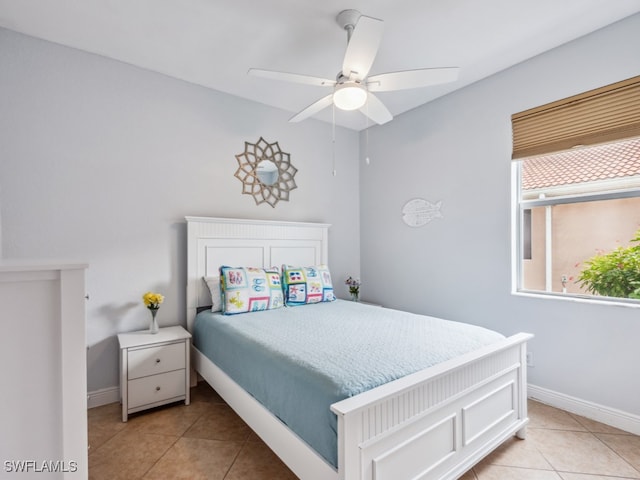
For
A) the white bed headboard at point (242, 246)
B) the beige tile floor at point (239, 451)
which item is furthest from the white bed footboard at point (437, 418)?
the white bed headboard at point (242, 246)

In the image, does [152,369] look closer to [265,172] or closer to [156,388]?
[156,388]

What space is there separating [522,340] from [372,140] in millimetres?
2818

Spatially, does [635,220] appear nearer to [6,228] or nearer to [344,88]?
[344,88]

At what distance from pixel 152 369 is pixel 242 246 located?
1.26m

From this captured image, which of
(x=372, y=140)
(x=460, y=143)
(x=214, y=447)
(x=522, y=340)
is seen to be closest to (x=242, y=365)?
(x=214, y=447)

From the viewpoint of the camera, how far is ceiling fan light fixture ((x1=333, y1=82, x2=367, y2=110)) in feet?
6.36

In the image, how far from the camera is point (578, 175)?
2.45 metres

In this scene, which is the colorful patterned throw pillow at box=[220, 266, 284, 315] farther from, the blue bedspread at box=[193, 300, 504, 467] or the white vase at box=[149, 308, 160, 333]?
the white vase at box=[149, 308, 160, 333]

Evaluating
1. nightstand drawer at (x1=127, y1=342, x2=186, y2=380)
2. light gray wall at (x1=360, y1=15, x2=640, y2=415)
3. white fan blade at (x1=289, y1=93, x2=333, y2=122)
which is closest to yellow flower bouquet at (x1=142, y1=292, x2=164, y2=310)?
nightstand drawer at (x1=127, y1=342, x2=186, y2=380)

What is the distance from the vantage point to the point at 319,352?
166 centimetres

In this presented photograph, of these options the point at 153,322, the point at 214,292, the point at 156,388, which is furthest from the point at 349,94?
the point at 156,388

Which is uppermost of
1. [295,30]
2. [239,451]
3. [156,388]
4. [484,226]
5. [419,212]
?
[295,30]

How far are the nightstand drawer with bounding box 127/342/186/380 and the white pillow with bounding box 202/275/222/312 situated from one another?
395 mm

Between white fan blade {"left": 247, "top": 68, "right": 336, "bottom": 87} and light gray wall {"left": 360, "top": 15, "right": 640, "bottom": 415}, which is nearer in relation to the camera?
white fan blade {"left": 247, "top": 68, "right": 336, "bottom": 87}
